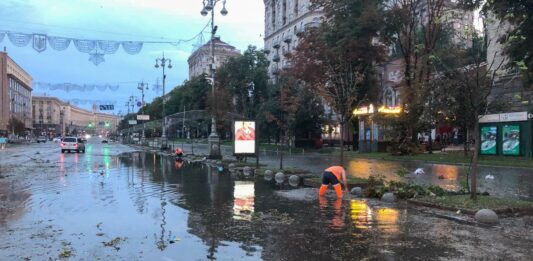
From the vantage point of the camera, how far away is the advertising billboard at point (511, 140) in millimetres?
33094

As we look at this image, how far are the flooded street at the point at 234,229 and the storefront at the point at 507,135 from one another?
23225mm

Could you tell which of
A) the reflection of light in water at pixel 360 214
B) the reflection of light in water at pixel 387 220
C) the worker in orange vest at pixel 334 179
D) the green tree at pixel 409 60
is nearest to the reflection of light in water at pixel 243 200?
the worker in orange vest at pixel 334 179

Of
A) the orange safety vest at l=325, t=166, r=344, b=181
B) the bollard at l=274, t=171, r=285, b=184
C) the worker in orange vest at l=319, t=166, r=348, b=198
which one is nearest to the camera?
the worker in orange vest at l=319, t=166, r=348, b=198

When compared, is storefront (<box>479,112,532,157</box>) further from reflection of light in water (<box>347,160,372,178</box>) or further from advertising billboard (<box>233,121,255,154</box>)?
advertising billboard (<box>233,121,255,154</box>)

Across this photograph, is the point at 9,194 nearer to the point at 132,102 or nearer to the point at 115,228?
the point at 115,228

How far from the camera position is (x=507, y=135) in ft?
111

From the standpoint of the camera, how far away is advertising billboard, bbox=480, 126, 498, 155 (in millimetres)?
34906

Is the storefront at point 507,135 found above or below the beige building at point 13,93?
below

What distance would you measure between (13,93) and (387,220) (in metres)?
163

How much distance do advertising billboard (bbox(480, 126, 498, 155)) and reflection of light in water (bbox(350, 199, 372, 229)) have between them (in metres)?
24.8

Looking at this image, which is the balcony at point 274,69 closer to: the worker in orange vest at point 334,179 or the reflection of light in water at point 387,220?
the worker in orange vest at point 334,179

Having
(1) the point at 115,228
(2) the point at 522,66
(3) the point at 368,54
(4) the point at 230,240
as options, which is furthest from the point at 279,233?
(3) the point at 368,54

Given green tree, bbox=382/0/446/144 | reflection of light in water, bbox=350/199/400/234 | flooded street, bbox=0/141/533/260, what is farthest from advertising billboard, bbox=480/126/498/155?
reflection of light in water, bbox=350/199/400/234

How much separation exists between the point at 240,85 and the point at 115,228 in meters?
68.5
